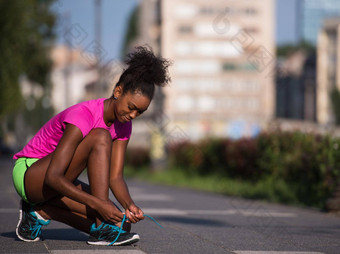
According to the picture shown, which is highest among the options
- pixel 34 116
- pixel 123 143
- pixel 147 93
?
pixel 147 93

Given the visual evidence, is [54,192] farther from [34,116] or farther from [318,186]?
[34,116]

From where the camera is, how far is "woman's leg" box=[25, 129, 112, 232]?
4.70m

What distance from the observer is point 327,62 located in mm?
115000

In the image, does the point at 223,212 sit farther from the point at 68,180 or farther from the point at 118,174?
the point at 68,180

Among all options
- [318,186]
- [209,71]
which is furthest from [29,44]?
[209,71]

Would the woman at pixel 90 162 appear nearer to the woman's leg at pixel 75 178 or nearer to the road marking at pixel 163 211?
the woman's leg at pixel 75 178

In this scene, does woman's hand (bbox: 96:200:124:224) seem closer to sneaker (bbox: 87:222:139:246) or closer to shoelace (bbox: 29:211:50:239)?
sneaker (bbox: 87:222:139:246)

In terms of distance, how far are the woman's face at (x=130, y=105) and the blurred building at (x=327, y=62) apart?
10681cm

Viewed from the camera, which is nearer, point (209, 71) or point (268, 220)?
point (268, 220)

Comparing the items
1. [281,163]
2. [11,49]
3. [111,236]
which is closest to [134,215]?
[111,236]

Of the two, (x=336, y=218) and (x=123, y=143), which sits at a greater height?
(x=123, y=143)

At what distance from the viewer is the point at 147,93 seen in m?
4.76

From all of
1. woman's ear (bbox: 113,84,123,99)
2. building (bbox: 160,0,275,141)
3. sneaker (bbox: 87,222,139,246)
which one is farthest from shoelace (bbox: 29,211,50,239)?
building (bbox: 160,0,275,141)

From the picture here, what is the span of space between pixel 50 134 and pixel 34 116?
78459mm
